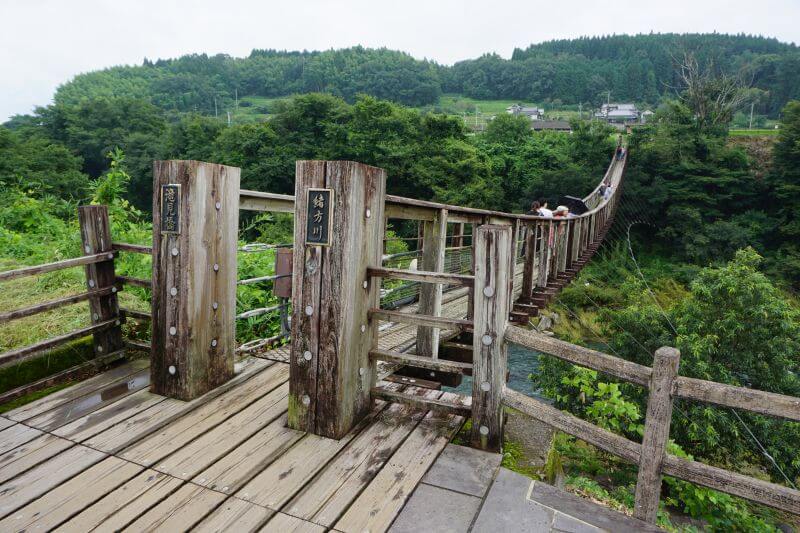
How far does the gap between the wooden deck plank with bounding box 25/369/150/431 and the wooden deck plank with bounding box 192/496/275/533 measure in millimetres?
1161

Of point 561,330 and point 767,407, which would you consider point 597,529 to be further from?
point 561,330

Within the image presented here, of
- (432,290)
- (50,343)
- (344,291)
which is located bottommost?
(50,343)

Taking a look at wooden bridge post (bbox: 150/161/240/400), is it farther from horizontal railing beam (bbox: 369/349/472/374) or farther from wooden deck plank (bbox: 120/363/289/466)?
horizontal railing beam (bbox: 369/349/472/374)

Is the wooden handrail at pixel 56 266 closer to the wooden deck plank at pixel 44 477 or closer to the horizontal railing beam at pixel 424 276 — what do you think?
the wooden deck plank at pixel 44 477

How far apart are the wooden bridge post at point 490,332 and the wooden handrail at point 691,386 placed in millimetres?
118

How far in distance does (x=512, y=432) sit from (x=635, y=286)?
15611 millimetres

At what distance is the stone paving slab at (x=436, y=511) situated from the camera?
67.6 inches

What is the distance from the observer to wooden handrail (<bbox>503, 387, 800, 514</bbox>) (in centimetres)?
162

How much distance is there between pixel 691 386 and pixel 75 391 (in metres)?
3.09

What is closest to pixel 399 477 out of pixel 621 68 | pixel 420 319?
pixel 420 319

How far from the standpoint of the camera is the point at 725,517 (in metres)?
6.04

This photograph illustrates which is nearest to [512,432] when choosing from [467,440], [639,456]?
[467,440]

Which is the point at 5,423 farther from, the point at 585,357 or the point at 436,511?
the point at 585,357

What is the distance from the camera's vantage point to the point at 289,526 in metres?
1.70
